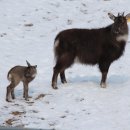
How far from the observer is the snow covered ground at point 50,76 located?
972 centimetres

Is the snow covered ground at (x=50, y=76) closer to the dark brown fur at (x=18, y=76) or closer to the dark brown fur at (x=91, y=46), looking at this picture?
the dark brown fur at (x=18, y=76)

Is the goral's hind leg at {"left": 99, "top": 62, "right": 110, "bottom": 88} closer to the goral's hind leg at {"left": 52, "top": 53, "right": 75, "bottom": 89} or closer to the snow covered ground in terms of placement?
the snow covered ground

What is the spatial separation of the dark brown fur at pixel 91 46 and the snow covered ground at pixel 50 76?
495mm

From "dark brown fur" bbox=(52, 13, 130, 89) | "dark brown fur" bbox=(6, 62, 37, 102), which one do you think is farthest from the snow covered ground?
"dark brown fur" bbox=(52, 13, 130, 89)

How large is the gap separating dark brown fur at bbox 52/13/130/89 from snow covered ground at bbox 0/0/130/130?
495 mm

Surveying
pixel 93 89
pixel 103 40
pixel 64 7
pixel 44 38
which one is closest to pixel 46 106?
pixel 93 89

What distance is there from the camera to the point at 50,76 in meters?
13.0

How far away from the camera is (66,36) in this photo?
11.8 m

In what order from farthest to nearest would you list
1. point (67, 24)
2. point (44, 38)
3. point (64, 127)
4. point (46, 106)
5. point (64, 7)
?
point (64, 7) → point (67, 24) → point (44, 38) → point (46, 106) → point (64, 127)

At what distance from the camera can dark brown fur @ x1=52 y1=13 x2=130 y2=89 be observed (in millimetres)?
11844

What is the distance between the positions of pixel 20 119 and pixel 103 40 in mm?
3287

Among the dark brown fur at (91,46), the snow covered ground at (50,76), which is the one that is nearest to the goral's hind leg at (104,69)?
the dark brown fur at (91,46)

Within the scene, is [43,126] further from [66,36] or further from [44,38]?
[44,38]

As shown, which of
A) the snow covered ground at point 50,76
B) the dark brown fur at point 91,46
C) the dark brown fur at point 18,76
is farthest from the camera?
the dark brown fur at point 91,46
